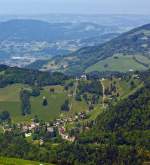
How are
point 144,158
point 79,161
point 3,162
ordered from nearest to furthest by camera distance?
point 3,162 < point 144,158 < point 79,161

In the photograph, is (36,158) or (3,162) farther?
(36,158)

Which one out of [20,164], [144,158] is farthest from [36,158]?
[20,164]

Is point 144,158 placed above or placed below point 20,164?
below

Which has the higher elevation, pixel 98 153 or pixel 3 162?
pixel 3 162

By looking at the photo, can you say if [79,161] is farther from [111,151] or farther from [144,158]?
[144,158]

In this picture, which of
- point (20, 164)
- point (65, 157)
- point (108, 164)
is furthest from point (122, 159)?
point (20, 164)

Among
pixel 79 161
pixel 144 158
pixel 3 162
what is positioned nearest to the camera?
pixel 3 162

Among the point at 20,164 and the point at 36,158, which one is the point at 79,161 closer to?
the point at 36,158

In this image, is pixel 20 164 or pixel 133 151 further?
pixel 133 151
